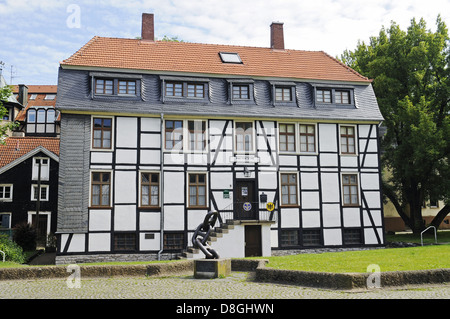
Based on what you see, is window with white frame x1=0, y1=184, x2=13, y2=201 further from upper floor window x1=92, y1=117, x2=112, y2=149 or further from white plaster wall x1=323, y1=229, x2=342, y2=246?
white plaster wall x1=323, y1=229, x2=342, y2=246

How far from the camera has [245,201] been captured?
23000 mm

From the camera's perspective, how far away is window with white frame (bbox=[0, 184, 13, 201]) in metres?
31.6

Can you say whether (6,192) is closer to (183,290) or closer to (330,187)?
(330,187)

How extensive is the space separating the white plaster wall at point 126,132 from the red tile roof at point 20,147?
13013 mm

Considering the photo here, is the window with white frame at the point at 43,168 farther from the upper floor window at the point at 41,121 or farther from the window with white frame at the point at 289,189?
the window with white frame at the point at 289,189

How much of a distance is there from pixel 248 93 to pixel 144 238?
29.8 ft

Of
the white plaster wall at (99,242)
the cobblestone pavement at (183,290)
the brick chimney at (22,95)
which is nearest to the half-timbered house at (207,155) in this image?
the white plaster wall at (99,242)

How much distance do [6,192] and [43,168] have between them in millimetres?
2920

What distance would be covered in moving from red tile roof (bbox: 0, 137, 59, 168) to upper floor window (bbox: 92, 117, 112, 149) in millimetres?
12595

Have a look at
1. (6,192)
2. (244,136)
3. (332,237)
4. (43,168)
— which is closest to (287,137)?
(244,136)

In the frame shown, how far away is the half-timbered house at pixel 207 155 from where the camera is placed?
21406 millimetres

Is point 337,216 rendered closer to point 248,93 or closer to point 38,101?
point 248,93

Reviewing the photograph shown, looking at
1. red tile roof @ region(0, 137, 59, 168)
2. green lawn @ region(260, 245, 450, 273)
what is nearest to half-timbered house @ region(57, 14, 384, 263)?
green lawn @ region(260, 245, 450, 273)

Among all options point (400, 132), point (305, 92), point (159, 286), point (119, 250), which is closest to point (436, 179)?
point (400, 132)
